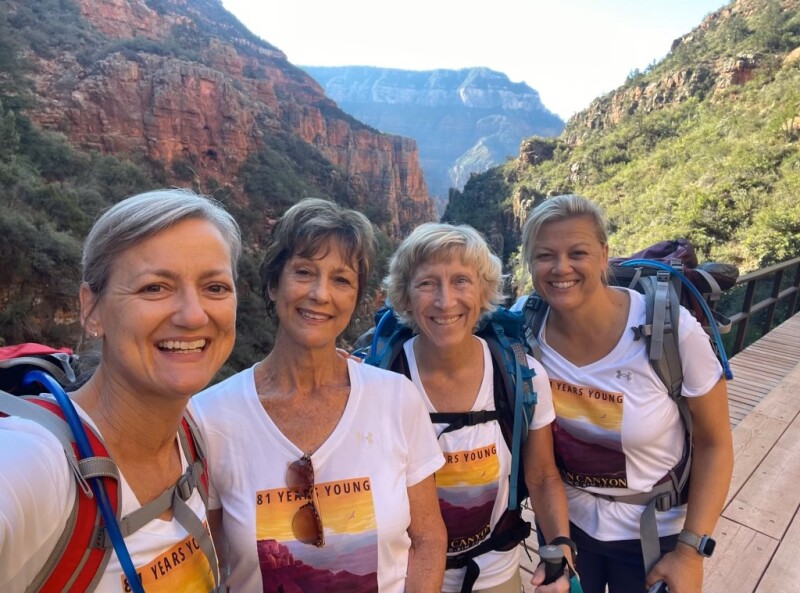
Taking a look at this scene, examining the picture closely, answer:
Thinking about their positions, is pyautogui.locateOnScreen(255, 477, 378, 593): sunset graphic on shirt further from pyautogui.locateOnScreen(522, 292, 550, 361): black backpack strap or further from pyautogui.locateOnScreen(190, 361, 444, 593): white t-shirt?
pyautogui.locateOnScreen(522, 292, 550, 361): black backpack strap

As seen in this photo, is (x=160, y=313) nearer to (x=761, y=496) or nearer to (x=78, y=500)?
(x=78, y=500)

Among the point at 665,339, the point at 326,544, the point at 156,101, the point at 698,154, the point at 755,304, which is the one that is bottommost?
the point at 755,304

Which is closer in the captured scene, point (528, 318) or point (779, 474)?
point (528, 318)

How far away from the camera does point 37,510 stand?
0.71 meters

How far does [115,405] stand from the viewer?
95cm

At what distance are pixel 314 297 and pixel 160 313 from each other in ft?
1.53

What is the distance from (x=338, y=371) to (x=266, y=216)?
24.8m

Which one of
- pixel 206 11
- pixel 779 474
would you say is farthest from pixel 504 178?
pixel 779 474

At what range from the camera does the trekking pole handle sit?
4.53 feet

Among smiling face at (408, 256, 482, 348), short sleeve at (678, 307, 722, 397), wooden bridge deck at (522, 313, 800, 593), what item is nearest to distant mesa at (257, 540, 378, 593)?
smiling face at (408, 256, 482, 348)

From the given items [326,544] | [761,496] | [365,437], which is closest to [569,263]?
[365,437]

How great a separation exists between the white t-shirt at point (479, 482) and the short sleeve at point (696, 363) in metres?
0.46

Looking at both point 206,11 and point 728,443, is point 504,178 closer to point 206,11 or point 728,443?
point 206,11

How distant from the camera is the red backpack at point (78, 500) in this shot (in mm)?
757
